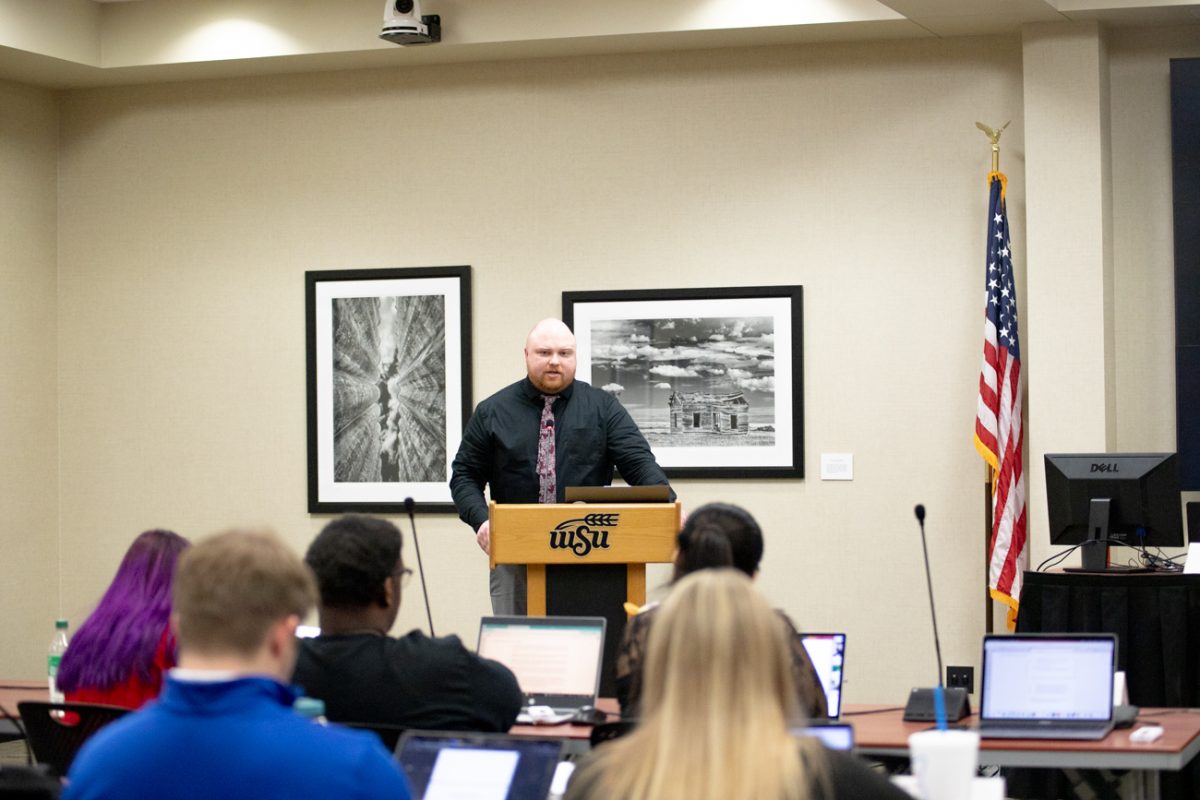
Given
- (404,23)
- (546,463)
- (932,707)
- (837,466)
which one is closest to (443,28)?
(404,23)

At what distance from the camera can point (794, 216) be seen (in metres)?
7.39

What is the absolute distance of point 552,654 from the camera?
14.7ft

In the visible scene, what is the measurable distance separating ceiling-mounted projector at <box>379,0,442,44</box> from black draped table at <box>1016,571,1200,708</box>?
3728 millimetres

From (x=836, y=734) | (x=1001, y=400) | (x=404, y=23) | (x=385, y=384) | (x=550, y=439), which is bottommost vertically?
(x=836, y=734)

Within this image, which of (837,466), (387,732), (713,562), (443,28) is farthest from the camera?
(443,28)

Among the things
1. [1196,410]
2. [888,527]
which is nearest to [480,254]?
[888,527]

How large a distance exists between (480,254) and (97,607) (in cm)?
429

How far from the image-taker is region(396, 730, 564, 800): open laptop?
114 inches

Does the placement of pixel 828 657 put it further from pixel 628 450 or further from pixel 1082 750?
pixel 628 450

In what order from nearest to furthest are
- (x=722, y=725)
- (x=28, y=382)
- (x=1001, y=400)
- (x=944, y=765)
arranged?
(x=722, y=725) < (x=944, y=765) < (x=1001, y=400) < (x=28, y=382)

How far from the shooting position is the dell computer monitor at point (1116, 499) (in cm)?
535

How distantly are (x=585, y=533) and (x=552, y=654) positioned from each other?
934 millimetres

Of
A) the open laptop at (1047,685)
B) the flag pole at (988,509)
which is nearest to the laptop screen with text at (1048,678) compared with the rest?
the open laptop at (1047,685)

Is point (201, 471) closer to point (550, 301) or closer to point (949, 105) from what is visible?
point (550, 301)
